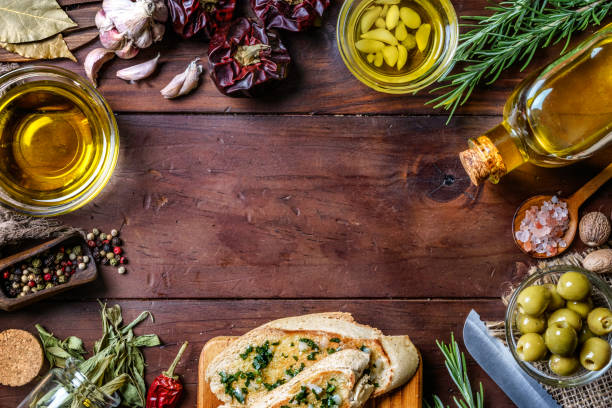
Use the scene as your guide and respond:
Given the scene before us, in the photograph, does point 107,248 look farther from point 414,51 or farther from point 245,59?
point 414,51

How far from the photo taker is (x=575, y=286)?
1232 mm

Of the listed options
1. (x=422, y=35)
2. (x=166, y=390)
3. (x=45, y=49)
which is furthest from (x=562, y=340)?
(x=45, y=49)

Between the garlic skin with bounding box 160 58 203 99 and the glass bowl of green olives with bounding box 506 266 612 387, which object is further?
the garlic skin with bounding box 160 58 203 99

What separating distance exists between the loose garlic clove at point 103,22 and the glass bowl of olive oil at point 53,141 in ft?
0.50

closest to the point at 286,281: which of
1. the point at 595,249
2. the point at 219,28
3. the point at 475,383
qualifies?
the point at 475,383

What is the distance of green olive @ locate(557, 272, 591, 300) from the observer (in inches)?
48.5

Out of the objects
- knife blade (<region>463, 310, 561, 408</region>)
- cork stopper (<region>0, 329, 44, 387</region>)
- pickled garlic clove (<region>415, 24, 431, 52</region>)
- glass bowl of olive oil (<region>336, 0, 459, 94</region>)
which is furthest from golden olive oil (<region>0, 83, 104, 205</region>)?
knife blade (<region>463, 310, 561, 408</region>)

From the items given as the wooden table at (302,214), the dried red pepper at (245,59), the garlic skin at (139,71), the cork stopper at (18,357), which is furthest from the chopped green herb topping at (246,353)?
the garlic skin at (139,71)

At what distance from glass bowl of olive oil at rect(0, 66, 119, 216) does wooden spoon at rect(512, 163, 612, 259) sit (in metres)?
1.05

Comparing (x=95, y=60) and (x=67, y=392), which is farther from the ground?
(x=95, y=60)

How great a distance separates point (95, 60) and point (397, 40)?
762 millimetres

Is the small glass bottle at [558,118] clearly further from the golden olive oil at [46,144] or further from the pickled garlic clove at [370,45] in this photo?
the golden olive oil at [46,144]

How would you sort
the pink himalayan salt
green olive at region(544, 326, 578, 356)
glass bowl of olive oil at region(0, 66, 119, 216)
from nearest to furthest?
green olive at region(544, 326, 578, 356) < glass bowl of olive oil at region(0, 66, 119, 216) < the pink himalayan salt

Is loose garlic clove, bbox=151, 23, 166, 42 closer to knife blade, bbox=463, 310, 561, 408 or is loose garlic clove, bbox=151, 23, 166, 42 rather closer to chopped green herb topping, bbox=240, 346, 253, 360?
chopped green herb topping, bbox=240, 346, 253, 360
